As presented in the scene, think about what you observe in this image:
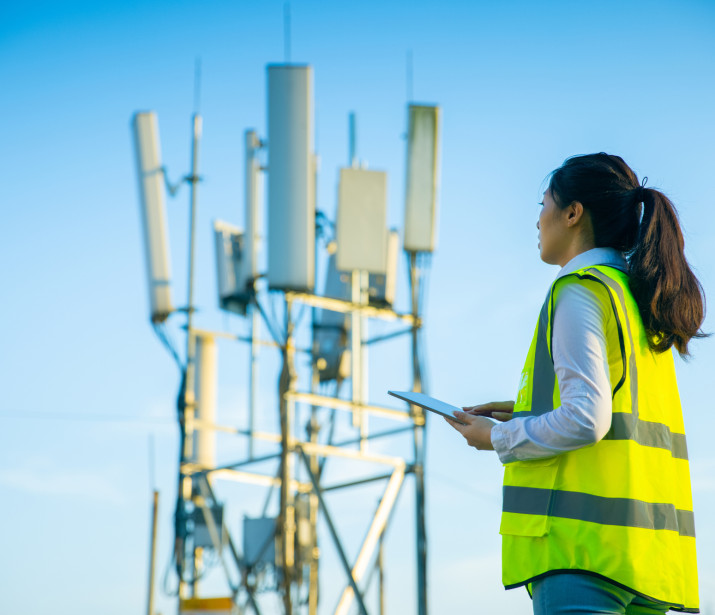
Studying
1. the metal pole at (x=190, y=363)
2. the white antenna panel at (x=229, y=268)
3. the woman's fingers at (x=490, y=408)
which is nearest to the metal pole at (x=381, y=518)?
Answer: the metal pole at (x=190, y=363)

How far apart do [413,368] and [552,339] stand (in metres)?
10.8

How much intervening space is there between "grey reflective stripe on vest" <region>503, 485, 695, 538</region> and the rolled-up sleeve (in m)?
0.09

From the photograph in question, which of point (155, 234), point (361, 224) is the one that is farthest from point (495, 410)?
point (155, 234)

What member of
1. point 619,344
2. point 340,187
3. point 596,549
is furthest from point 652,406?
point 340,187

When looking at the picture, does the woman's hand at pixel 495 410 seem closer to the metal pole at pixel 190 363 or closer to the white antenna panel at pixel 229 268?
the metal pole at pixel 190 363

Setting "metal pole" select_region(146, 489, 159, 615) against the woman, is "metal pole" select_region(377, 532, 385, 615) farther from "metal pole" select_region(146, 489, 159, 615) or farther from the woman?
the woman

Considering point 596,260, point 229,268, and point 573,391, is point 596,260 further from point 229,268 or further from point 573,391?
point 229,268

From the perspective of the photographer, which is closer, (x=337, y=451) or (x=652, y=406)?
(x=652, y=406)

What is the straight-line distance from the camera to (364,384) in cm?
1358

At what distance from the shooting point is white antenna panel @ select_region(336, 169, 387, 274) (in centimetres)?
1310

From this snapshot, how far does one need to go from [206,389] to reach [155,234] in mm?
2859

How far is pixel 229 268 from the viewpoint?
15.5m

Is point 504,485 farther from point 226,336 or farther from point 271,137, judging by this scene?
point 226,336


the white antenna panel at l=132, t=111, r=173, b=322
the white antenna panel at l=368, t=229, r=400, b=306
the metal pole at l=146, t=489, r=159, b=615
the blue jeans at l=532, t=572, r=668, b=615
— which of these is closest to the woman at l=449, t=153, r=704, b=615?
the blue jeans at l=532, t=572, r=668, b=615
